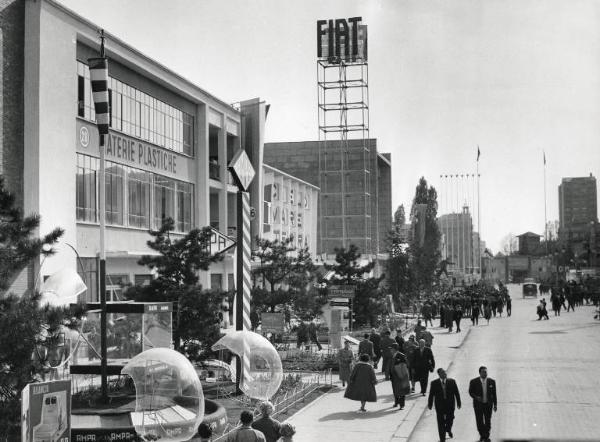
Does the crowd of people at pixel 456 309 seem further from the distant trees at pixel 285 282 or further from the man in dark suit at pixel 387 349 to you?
the man in dark suit at pixel 387 349

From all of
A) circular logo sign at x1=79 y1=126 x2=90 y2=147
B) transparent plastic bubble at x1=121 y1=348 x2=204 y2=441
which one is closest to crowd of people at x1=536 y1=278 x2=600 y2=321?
circular logo sign at x1=79 y1=126 x2=90 y2=147

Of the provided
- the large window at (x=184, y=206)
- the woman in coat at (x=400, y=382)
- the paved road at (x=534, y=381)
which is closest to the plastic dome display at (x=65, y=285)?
the woman in coat at (x=400, y=382)

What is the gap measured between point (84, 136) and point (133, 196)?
6.18 m

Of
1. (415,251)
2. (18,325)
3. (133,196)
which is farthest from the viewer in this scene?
(415,251)

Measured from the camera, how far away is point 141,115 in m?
37.3

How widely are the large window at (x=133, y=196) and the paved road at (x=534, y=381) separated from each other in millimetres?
14836

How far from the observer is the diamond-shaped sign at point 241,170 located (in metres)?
19.0

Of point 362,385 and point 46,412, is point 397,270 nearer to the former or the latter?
point 362,385

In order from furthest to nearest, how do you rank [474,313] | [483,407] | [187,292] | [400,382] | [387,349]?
[474,313] < [387,349] < [187,292] < [400,382] < [483,407]

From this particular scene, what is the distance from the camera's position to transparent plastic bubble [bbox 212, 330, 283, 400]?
1600cm

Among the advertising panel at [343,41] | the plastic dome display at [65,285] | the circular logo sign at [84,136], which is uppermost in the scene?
the advertising panel at [343,41]

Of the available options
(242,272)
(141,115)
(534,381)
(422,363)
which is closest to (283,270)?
(141,115)

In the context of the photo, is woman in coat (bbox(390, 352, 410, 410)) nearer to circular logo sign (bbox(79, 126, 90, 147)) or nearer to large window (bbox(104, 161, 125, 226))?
circular logo sign (bbox(79, 126, 90, 147))

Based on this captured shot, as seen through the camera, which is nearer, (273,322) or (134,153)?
(273,322)
